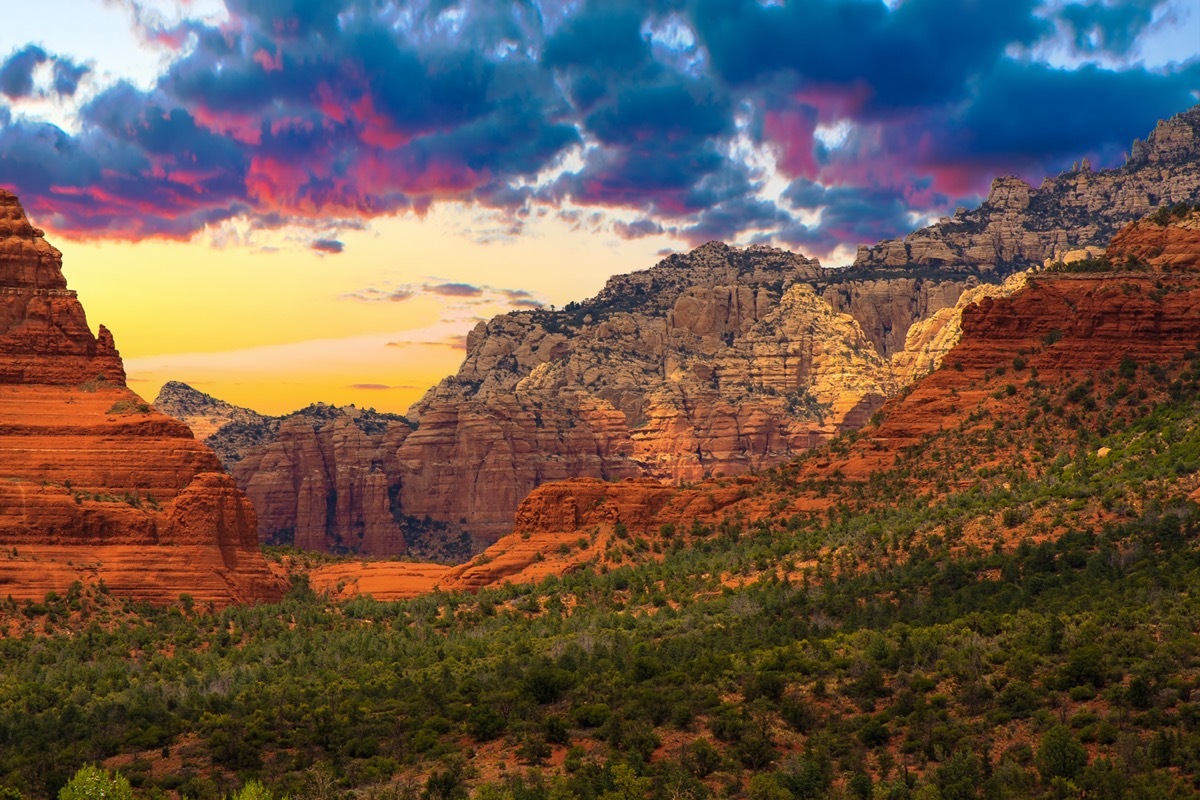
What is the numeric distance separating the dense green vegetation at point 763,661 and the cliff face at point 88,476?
3692mm

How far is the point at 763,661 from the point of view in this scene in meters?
75.6

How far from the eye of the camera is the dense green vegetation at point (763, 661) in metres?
63.5

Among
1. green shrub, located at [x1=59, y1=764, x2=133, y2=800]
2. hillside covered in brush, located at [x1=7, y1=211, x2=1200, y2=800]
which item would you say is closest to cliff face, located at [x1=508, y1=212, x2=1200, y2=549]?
hillside covered in brush, located at [x1=7, y1=211, x2=1200, y2=800]

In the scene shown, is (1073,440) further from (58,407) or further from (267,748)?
(58,407)

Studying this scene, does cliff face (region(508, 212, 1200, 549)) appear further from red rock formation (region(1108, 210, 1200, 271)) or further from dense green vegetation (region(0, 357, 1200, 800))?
dense green vegetation (region(0, 357, 1200, 800))

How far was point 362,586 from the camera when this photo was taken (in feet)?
397

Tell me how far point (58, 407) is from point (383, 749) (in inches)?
2103

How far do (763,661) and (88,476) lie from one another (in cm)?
5411

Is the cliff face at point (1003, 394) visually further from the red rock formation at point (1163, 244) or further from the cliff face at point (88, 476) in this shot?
the cliff face at point (88, 476)

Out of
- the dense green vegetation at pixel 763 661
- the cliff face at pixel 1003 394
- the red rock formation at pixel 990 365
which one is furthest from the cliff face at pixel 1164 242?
the dense green vegetation at pixel 763 661

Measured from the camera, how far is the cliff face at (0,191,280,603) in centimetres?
10662

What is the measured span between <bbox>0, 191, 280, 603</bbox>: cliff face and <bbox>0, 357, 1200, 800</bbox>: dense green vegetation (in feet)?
12.1

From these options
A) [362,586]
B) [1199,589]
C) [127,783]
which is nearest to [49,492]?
[362,586]

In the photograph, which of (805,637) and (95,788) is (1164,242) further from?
(95,788)
